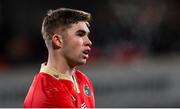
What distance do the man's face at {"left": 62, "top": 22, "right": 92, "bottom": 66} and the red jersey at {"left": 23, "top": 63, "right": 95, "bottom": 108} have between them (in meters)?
0.12

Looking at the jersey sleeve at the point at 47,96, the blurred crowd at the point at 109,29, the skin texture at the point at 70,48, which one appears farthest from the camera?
the blurred crowd at the point at 109,29

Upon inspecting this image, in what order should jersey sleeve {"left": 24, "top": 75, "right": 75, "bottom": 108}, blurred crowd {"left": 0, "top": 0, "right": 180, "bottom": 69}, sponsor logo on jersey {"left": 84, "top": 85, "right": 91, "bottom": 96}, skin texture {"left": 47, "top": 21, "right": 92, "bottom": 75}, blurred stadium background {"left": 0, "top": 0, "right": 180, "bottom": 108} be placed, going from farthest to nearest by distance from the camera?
blurred crowd {"left": 0, "top": 0, "right": 180, "bottom": 69} → blurred stadium background {"left": 0, "top": 0, "right": 180, "bottom": 108} → sponsor logo on jersey {"left": 84, "top": 85, "right": 91, "bottom": 96} → skin texture {"left": 47, "top": 21, "right": 92, "bottom": 75} → jersey sleeve {"left": 24, "top": 75, "right": 75, "bottom": 108}

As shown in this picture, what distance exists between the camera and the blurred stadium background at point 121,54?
7793 millimetres

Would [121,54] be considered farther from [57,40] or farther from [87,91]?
[57,40]

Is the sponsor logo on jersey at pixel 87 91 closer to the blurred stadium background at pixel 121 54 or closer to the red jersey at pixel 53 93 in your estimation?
the red jersey at pixel 53 93

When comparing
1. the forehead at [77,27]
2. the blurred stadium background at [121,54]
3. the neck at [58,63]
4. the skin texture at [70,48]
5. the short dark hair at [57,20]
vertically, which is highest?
the short dark hair at [57,20]

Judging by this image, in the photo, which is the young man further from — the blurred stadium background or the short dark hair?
the blurred stadium background

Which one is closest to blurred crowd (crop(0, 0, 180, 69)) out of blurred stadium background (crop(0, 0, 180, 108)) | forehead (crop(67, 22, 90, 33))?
blurred stadium background (crop(0, 0, 180, 108))

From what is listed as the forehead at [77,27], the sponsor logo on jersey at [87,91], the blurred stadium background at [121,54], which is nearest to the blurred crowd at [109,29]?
the blurred stadium background at [121,54]

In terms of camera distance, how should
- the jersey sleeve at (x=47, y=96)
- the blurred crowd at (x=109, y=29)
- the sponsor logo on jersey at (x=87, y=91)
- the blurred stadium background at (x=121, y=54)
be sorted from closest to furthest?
the jersey sleeve at (x=47, y=96) → the sponsor logo on jersey at (x=87, y=91) → the blurred stadium background at (x=121, y=54) → the blurred crowd at (x=109, y=29)

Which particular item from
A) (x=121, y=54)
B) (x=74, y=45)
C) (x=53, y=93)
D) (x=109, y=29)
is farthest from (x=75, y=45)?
(x=109, y=29)

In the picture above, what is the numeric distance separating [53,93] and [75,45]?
0.30m

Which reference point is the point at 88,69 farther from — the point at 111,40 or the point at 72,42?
the point at 72,42

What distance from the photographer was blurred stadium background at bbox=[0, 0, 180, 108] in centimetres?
779
